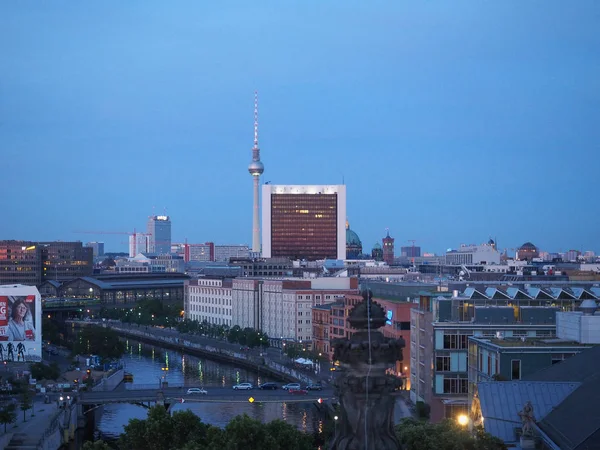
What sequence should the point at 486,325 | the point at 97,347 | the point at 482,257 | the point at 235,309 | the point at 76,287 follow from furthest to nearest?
the point at 482,257 → the point at 76,287 → the point at 235,309 → the point at 97,347 → the point at 486,325

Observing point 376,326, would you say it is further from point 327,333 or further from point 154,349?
point 154,349

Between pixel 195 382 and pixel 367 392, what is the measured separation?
141ft

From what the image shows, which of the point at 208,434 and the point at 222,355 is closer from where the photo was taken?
the point at 208,434

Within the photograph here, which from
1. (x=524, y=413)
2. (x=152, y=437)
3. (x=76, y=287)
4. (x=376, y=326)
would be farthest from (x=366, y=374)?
(x=76, y=287)

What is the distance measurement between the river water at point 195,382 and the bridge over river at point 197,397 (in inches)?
23.1

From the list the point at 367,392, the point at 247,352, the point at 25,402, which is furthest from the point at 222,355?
the point at 367,392

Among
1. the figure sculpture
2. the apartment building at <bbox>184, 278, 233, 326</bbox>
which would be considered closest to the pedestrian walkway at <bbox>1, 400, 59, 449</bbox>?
the figure sculpture

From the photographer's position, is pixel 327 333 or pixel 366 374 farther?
pixel 327 333

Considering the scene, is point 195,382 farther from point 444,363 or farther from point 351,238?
point 351,238

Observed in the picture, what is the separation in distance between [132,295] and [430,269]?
1162 inches

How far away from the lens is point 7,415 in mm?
33625

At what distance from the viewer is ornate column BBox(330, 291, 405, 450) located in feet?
29.6

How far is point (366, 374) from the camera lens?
9023mm

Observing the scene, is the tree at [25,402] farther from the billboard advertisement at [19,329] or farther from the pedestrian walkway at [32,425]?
the billboard advertisement at [19,329]
